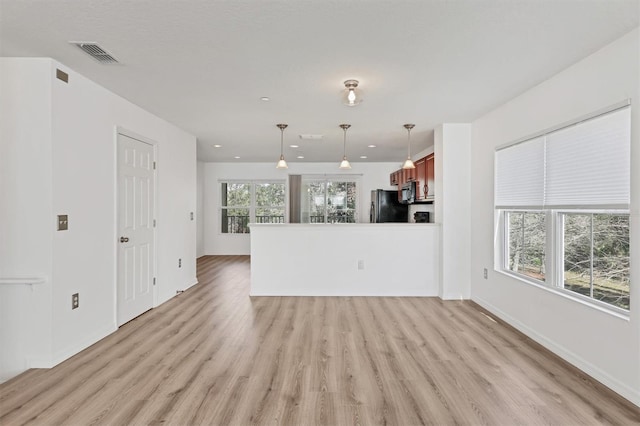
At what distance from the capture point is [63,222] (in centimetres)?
287

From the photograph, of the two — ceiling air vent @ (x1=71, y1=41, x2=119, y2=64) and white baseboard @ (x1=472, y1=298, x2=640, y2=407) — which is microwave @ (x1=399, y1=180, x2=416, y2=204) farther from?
ceiling air vent @ (x1=71, y1=41, x2=119, y2=64)

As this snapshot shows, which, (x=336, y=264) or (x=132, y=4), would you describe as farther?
(x=336, y=264)

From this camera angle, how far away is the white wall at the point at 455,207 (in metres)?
4.76

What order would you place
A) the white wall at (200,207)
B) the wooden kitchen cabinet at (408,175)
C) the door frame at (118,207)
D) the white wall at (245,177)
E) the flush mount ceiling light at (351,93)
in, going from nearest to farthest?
the flush mount ceiling light at (351,93), the door frame at (118,207), the wooden kitchen cabinet at (408,175), the white wall at (200,207), the white wall at (245,177)

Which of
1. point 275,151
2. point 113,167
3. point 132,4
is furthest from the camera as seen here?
point 275,151

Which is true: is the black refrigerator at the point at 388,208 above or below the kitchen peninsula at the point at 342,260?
above

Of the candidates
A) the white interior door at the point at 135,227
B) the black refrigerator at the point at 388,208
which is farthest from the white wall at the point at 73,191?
the black refrigerator at the point at 388,208

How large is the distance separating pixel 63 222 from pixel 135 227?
3.65 feet

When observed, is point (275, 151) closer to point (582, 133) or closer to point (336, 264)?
point (336, 264)

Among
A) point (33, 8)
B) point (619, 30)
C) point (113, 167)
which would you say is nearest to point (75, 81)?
point (113, 167)

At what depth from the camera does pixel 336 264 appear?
199 inches

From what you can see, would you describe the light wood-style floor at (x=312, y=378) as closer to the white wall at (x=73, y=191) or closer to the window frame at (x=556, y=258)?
the white wall at (x=73, y=191)

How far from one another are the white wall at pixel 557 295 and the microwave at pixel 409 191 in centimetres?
221

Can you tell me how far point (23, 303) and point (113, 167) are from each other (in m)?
1.47
